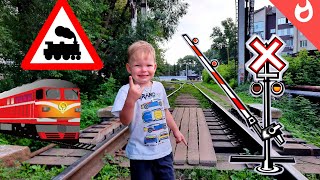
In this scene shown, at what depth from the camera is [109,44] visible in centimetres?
1588

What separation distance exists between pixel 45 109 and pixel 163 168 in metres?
1.24

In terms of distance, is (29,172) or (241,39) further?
(241,39)

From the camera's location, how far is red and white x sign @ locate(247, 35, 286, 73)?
2.53 metres

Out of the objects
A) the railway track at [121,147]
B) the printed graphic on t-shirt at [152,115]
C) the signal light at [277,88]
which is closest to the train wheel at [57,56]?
the railway track at [121,147]

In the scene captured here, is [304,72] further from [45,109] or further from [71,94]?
[45,109]

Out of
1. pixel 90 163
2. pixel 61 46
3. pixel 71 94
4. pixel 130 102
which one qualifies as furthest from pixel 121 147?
pixel 130 102

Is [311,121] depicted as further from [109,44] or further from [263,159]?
[109,44]

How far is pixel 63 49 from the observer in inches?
142

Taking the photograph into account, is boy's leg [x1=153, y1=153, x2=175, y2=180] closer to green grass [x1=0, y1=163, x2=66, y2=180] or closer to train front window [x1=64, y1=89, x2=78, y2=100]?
train front window [x1=64, y1=89, x2=78, y2=100]

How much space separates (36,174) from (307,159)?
124 inches

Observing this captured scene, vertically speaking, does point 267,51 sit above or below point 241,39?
below

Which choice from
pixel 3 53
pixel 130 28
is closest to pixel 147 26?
pixel 130 28

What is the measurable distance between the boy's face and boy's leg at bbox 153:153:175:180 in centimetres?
62

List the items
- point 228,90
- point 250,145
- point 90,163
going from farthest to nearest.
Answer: point 250,145
point 90,163
point 228,90
